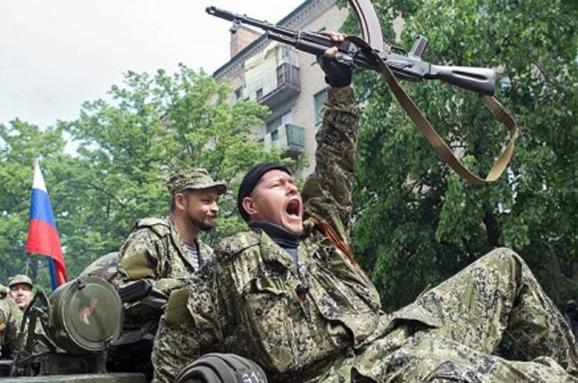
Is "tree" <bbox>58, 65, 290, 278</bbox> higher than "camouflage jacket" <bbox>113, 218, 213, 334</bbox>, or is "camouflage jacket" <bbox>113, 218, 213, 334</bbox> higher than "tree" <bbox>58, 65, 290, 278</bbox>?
"tree" <bbox>58, 65, 290, 278</bbox>

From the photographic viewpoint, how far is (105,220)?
20422 mm

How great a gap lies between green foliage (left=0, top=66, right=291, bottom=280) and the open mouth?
14.5 m

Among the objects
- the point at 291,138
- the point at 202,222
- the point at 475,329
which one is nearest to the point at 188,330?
the point at 475,329

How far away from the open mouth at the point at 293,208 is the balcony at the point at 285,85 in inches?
878

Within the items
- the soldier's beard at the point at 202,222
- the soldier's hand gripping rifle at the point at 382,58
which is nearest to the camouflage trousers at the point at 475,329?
the soldier's hand gripping rifle at the point at 382,58

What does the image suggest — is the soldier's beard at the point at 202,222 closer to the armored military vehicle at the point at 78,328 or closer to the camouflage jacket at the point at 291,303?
the armored military vehicle at the point at 78,328

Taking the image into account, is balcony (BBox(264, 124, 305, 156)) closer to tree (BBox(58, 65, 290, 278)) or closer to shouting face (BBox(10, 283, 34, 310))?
tree (BBox(58, 65, 290, 278))

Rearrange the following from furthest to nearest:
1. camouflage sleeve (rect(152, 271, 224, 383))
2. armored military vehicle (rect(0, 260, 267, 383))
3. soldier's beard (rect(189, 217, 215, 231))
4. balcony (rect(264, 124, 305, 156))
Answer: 1. balcony (rect(264, 124, 305, 156))
2. soldier's beard (rect(189, 217, 215, 231))
3. armored military vehicle (rect(0, 260, 267, 383))
4. camouflage sleeve (rect(152, 271, 224, 383))

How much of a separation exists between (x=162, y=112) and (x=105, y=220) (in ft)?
10.9

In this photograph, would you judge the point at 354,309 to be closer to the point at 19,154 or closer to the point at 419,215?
the point at 419,215

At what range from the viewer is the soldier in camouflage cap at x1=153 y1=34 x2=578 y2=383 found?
2684 millimetres

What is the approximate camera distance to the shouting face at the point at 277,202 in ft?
10.2

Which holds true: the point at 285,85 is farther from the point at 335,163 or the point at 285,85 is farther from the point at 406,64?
the point at 335,163

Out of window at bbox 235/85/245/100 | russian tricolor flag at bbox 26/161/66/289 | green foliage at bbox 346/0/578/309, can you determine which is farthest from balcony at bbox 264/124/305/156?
russian tricolor flag at bbox 26/161/66/289
